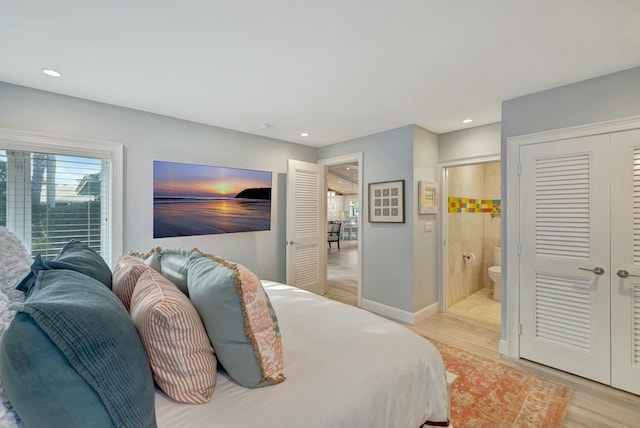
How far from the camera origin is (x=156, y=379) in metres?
0.96

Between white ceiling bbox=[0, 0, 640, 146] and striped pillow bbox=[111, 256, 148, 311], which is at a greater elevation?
white ceiling bbox=[0, 0, 640, 146]

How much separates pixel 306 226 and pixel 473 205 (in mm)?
2689

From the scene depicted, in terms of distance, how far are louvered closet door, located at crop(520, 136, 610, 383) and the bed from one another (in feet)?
5.54

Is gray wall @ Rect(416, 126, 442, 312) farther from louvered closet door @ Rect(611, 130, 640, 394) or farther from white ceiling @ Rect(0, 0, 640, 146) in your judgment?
louvered closet door @ Rect(611, 130, 640, 394)

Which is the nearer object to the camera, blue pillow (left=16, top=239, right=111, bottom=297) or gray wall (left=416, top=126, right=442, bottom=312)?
blue pillow (left=16, top=239, right=111, bottom=297)

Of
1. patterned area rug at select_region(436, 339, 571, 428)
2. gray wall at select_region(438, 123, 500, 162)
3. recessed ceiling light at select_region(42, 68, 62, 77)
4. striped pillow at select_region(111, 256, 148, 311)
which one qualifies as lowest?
patterned area rug at select_region(436, 339, 571, 428)

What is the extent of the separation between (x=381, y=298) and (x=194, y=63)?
3272mm

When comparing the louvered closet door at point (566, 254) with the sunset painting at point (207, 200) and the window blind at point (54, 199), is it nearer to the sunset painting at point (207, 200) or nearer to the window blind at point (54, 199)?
the sunset painting at point (207, 200)

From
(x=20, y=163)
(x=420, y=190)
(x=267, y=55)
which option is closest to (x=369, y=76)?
(x=267, y=55)

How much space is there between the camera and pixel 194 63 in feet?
6.74

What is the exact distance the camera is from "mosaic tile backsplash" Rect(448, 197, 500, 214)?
4.05m

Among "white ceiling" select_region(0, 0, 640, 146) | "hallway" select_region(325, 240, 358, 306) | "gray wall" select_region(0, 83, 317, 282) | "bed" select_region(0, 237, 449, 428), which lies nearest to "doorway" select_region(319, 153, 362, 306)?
"hallway" select_region(325, 240, 358, 306)

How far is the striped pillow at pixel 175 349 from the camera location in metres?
0.93

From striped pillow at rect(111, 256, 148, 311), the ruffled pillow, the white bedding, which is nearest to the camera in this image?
the white bedding
